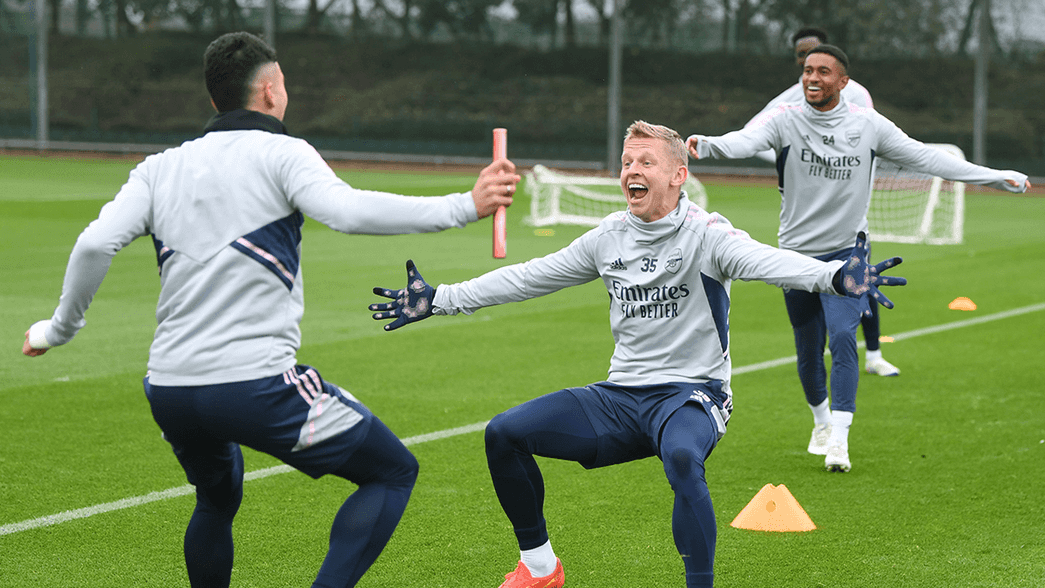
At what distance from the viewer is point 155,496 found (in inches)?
239

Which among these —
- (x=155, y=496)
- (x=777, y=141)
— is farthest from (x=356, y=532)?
(x=777, y=141)

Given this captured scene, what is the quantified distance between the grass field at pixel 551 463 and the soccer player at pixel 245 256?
1.43 metres

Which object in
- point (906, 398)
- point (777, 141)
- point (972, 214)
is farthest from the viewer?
point (972, 214)

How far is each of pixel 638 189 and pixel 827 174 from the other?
100 inches

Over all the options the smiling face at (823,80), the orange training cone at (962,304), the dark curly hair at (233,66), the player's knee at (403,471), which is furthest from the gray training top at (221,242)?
the orange training cone at (962,304)

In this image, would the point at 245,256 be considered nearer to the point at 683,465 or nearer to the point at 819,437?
the point at 683,465

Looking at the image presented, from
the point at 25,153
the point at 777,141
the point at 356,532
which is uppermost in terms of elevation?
the point at 777,141

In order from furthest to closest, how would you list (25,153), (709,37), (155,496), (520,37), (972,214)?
(520,37), (709,37), (25,153), (972,214), (155,496)

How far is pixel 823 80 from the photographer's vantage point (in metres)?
6.73

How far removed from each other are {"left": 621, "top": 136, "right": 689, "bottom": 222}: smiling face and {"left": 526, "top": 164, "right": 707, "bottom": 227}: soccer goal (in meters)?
16.2

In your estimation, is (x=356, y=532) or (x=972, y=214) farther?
(x=972, y=214)

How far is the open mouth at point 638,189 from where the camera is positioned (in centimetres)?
462

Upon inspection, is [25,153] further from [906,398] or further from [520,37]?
[906,398]

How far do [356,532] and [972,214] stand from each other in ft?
81.2
